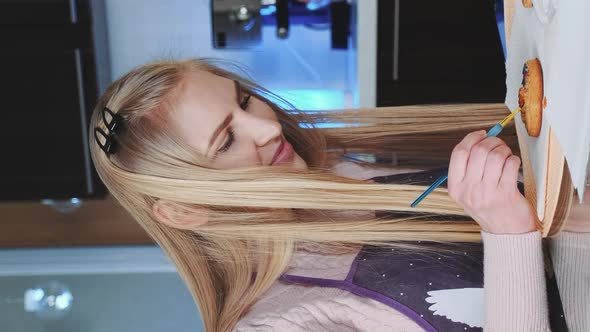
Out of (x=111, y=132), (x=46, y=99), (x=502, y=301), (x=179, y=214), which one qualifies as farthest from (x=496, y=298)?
(x=46, y=99)

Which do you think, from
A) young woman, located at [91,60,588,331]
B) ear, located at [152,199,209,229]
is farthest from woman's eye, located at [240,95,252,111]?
ear, located at [152,199,209,229]

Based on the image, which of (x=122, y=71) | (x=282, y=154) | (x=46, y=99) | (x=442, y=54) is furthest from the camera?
(x=122, y=71)

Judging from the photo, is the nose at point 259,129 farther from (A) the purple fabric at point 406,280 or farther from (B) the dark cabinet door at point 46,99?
(B) the dark cabinet door at point 46,99

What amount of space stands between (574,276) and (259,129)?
408mm

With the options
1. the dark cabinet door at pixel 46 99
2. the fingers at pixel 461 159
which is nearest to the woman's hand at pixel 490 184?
the fingers at pixel 461 159

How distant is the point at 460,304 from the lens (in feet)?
3.00

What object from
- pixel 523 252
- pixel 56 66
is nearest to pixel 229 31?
pixel 56 66

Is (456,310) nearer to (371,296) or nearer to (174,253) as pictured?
(371,296)

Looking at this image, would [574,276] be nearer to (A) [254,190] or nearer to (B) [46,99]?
(A) [254,190]

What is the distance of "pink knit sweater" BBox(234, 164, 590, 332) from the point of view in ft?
2.32

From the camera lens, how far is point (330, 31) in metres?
2.01

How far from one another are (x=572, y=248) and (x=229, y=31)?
1.34 meters

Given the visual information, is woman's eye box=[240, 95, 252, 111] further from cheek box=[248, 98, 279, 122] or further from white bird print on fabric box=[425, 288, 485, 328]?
white bird print on fabric box=[425, 288, 485, 328]

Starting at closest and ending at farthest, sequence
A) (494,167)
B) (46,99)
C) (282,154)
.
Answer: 1. (494,167)
2. (282,154)
3. (46,99)
